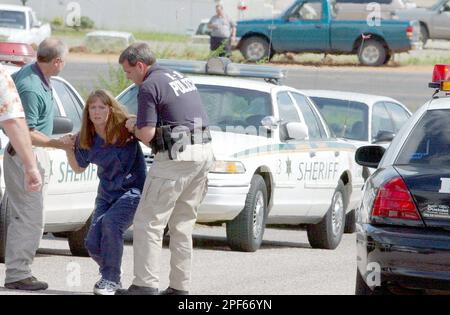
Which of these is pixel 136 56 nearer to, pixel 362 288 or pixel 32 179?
pixel 32 179

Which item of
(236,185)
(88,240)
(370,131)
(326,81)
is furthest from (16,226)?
(326,81)

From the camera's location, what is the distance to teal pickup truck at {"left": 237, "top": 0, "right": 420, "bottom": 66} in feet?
105

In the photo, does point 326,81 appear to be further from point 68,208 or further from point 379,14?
point 68,208

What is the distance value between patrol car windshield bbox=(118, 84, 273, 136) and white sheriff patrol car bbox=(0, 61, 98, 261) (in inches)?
56.8

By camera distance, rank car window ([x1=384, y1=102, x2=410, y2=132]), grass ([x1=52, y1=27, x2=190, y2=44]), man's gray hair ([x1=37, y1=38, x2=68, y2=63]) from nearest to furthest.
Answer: man's gray hair ([x1=37, y1=38, x2=68, y2=63]) → car window ([x1=384, y1=102, x2=410, y2=132]) → grass ([x1=52, y1=27, x2=190, y2=44])

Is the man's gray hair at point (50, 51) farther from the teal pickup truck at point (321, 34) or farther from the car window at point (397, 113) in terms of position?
the teal pickup truck at point (321, 34)

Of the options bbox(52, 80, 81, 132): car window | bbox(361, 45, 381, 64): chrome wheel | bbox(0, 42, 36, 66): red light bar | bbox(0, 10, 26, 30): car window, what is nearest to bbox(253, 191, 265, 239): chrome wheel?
bbox(52, 80, 81, 132): car window

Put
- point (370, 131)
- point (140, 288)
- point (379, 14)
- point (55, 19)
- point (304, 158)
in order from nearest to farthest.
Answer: point (140, 288), point (304, 158), point (370, 131), point (379, 14), point (55, 19)

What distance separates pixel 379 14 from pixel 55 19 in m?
15.3

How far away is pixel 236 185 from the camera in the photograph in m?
12.5

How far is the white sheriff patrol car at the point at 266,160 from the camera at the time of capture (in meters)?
12.6

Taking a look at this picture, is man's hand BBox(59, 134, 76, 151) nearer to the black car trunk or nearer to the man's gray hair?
the man's gray hair

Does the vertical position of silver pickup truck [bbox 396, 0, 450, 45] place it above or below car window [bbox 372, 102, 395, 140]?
below

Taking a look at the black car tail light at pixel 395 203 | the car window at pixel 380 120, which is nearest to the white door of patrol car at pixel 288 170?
the car window at pixel 380 120
